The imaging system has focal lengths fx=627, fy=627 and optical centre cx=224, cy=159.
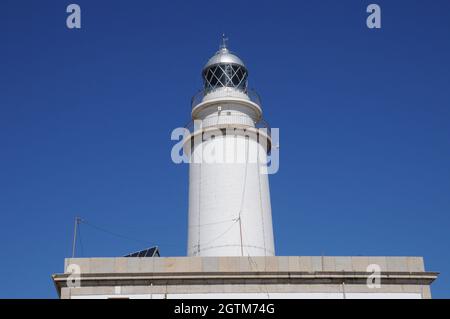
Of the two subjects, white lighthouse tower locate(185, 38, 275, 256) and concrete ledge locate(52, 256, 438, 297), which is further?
white lighthouse tower locate(185, 38, 275, 256)

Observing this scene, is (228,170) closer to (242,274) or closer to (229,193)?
(229,193)

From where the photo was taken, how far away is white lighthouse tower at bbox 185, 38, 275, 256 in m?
22.4

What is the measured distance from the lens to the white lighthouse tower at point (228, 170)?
22359mm

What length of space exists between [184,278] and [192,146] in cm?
888

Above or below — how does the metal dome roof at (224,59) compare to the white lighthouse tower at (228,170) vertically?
above

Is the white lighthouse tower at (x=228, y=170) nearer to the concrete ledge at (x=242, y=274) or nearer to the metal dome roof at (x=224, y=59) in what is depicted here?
the metal dome roof at (x=224, y=59)

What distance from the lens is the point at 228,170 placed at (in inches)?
922

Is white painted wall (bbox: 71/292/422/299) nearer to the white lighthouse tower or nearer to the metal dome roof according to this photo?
the white lighthouse tower

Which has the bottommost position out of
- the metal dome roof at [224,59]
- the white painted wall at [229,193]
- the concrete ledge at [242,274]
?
the concrete ledge at [242,274]

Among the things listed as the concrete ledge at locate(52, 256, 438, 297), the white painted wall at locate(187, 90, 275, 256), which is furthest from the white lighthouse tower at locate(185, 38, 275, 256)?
the concrete ledge at locate(52, 256, 438, 297)

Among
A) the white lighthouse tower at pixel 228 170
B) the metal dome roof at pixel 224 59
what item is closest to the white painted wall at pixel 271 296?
the white lighthouse tower at pixel 228 170

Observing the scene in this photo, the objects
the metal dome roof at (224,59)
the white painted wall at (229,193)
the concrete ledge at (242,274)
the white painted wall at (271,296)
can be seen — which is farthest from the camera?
the metal dome roof at (224,59)

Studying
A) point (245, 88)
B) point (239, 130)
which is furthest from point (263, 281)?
point (245, 88)
